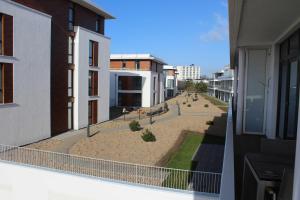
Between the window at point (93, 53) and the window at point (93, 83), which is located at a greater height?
the window at point (93, 53)

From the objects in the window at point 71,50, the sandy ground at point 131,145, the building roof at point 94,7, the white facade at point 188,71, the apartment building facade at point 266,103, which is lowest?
the sandy ground at point 131,145

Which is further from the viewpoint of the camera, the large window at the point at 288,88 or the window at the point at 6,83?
the window at the point at 6,83

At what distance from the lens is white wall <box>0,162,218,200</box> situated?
27.0ft

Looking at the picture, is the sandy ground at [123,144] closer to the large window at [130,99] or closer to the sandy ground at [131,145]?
the sandy ground at [131,145]

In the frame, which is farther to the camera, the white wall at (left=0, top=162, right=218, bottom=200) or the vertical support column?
the vertical support column

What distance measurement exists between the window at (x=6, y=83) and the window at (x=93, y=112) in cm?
979

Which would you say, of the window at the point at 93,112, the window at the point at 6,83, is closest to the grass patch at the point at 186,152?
the window at the point at 93,112

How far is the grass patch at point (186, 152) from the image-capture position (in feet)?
47.2

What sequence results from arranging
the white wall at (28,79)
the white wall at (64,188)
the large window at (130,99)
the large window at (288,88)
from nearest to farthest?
1. the large window at (288,88)
2. the white wall at (64,188)
3. the white wall at (28,79)
4. the large window at (130,99)

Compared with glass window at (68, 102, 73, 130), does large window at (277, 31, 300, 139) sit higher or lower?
higher

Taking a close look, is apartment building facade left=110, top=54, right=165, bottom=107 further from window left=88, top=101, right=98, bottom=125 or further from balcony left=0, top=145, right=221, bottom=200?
balcony left=0, top=145, right=221, bottom=200

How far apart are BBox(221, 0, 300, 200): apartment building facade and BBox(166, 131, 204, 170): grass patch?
218 inches

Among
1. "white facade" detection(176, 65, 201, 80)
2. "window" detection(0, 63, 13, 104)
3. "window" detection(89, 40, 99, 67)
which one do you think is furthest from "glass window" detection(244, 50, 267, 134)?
"white facade" detection(176, 65, 201, 80)

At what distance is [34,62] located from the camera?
17.3m
